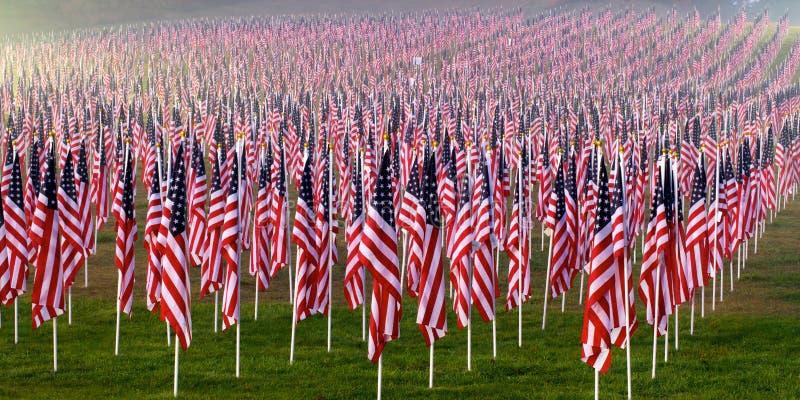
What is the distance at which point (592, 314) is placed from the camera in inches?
931

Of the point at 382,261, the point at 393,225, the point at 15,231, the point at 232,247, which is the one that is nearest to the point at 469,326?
the point at 393,225

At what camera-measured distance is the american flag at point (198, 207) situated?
31.2 meters

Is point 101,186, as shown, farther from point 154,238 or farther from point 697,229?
point 697,229

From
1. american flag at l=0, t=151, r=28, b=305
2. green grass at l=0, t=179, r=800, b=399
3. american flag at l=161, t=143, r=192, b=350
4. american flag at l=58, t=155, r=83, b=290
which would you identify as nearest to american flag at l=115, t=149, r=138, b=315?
american flag at l=58, t=155, r=83, b=290

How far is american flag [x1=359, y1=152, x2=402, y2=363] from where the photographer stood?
78.6 feet

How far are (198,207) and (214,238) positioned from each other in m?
2.40

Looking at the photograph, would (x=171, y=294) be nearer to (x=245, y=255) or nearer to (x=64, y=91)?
(x=245, y=255)

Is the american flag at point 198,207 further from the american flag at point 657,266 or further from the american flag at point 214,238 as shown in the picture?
the american flag at point 657,266

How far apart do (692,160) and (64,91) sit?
330 ft

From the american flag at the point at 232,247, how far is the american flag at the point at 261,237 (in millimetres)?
6141

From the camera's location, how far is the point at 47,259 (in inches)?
1107

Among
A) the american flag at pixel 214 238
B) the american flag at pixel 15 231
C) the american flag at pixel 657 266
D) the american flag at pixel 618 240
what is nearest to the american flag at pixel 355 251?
the american flag at pixel 214 238

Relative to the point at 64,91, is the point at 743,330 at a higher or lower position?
lower

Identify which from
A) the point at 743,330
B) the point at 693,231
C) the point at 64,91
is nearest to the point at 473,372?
the point at 693,231
